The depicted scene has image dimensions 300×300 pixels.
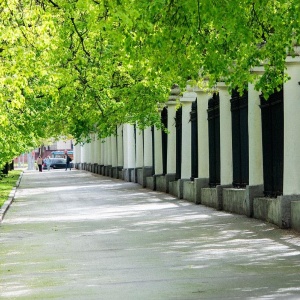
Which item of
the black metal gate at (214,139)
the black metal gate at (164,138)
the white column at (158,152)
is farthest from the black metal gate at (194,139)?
the white column at (158,152)

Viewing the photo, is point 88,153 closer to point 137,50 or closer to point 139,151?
point 139,151

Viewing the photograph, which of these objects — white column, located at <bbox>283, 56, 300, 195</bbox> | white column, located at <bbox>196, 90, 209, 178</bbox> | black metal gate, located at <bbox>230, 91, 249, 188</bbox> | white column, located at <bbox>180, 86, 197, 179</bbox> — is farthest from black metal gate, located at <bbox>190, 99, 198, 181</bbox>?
white column, located at <bbox>283, 56, 300, 195</bbox>

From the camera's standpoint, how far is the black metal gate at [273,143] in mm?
18141

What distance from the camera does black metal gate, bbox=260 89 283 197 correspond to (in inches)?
714

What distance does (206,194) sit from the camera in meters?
24.3

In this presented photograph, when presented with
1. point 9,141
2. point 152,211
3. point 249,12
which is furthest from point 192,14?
point 9,141

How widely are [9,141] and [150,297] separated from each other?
19.2 meters

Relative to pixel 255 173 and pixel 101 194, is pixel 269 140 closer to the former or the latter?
pixel 255 173

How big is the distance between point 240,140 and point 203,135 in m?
4.05

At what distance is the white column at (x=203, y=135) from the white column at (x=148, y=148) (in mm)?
12810

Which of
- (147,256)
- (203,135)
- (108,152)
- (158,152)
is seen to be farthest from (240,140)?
(108,152)

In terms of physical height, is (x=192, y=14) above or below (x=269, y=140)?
above

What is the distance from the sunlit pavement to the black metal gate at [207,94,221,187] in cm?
236

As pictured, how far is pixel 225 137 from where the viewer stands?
23.2 metres
